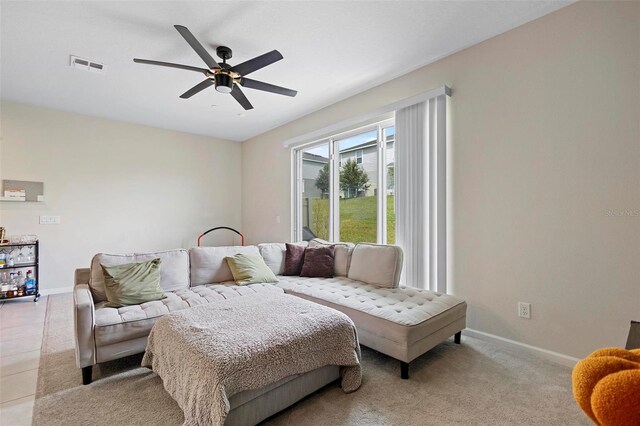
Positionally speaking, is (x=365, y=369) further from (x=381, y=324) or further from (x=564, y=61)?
(x=564, y=61)

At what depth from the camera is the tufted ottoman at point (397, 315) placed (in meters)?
2.04

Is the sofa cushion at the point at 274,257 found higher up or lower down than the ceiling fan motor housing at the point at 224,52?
lower down

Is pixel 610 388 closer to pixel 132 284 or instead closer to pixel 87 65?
pixel 132 284

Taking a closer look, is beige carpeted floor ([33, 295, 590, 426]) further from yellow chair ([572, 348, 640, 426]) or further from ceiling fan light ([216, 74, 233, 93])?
ceiling fan light ([216, 74, 233, 93])

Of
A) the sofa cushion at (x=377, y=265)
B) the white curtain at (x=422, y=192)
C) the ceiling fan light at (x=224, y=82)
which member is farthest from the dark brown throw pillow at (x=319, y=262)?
the ceiling fan light at (x=224, y=82)

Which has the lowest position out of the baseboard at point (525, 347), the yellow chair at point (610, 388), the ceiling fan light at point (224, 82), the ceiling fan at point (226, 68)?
the baseboard at point (525, 347)

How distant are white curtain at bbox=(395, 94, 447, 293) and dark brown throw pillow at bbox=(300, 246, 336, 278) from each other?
82cm

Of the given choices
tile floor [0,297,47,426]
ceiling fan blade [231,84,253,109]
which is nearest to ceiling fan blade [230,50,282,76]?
ceiling fan blade [231,84,253,109]

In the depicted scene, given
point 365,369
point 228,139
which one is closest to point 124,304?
point 365,369

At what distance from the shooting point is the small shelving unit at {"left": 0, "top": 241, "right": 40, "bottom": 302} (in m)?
3.82

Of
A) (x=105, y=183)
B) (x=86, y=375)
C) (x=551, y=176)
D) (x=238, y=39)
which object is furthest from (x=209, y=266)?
(x=551, y=176)

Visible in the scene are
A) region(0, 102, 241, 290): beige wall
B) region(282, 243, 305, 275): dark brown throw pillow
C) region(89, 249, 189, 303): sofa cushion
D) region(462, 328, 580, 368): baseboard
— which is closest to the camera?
region(462, 328, 580, 368): baseboard

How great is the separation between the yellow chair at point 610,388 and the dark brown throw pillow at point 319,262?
2.92 m

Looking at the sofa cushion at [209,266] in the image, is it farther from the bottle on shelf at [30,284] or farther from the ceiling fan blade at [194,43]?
the bottle on shelf at [30,284]
